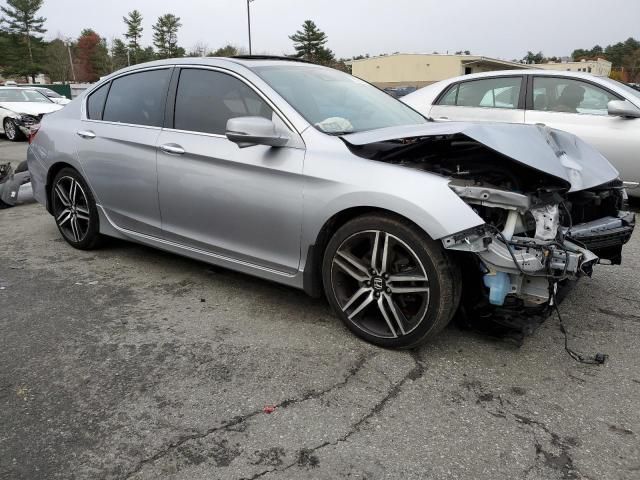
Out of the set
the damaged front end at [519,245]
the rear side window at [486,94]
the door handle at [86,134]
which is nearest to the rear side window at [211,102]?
the door handle at [86,134]

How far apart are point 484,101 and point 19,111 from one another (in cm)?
1336

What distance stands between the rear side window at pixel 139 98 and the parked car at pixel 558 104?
2995mm

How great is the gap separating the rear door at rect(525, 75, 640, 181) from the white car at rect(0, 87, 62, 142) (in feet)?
42.6

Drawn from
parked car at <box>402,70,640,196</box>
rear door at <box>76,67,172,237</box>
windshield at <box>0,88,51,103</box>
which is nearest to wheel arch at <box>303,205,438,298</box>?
rear door at <box>76,67,172,237</box>

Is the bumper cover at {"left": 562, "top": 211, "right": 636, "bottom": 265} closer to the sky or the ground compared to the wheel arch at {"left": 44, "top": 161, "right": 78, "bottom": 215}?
closer to the ground

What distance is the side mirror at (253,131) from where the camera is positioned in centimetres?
302

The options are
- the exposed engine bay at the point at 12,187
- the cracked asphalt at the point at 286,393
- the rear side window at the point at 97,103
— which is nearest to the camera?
the cracked asphalt at the point at 286,393

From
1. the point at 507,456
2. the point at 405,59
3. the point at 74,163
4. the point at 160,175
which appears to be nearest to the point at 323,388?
the point at 507,456

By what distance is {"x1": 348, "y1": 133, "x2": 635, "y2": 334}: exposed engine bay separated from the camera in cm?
263

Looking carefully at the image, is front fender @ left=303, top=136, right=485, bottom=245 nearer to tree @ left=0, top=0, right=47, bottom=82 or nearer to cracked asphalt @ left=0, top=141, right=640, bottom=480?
cracked asphalt @ left=0, top=141, right=640, bottom=480

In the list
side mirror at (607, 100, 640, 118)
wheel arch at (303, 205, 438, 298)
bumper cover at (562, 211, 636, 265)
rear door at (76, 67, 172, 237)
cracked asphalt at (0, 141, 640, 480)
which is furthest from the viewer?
side mirror at (607, 100, 640, 118)

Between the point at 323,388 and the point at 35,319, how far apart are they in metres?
2.04

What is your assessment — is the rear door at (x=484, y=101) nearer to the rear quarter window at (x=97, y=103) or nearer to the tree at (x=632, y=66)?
the rear quarter window at (x=97, y=103)

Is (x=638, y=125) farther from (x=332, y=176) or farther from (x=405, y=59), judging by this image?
(x=405, y=59)
